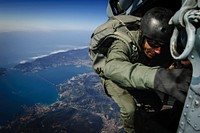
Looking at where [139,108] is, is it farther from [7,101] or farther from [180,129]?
[7,101]

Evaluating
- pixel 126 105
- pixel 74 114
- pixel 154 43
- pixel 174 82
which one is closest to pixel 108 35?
pixel 154 43

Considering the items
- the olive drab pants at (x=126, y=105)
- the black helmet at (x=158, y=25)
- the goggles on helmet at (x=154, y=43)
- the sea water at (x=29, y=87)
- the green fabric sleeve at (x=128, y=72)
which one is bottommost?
the sea water at (x=29, y=87)

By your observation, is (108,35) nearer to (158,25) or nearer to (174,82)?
(158,25)

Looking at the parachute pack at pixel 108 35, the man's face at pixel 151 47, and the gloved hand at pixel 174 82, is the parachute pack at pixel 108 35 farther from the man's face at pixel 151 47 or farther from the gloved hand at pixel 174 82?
the gloved hand at pixel 174 82

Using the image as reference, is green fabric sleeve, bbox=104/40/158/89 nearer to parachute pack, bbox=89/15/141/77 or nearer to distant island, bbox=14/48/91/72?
parachute pack, bbox=89/15/141/77

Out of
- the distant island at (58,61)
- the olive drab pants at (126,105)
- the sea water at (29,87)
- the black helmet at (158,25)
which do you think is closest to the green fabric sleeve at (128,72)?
the black helmet at (158,25)

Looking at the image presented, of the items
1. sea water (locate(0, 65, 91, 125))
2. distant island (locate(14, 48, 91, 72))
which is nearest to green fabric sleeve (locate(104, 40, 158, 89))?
sea water (locate(0, 65, 91, 125))

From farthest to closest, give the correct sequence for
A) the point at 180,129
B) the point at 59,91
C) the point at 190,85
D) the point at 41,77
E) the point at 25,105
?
the point at 41,77
the point at 59,91
the point at 25,105
the point at 180,129
the point at 190,85

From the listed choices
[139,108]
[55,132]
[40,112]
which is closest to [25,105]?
[40,112]
